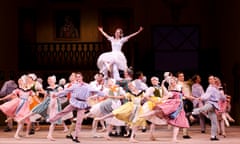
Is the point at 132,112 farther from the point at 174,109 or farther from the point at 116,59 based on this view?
the point at 116,59

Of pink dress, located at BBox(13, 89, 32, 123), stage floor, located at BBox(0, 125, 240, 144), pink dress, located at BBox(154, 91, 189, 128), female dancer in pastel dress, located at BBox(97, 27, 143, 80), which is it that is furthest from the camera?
female dancer in pastel dress, located at BBox(97, 27, 143, 80)

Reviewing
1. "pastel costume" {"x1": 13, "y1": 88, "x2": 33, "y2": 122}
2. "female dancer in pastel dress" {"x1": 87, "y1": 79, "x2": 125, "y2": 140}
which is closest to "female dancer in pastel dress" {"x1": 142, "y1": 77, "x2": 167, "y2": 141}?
"female dancer in pastel dress" {"x1": 87, "y1": 79, "x2": 125, "y2": 140}


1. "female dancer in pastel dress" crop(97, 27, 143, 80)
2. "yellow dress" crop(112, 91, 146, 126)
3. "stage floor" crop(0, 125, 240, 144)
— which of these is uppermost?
"female dancer in pastel dress" crop(97, 27, 143, 80)

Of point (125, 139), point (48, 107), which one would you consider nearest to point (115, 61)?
point (48, 107)

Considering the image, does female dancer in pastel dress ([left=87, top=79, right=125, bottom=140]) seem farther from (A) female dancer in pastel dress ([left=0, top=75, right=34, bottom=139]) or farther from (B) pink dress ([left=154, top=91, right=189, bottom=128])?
(A) female dancer in pastel dress ([left=0, top=75, right=34, bottom=139])

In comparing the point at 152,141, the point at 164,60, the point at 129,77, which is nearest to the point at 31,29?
the point at 164,60

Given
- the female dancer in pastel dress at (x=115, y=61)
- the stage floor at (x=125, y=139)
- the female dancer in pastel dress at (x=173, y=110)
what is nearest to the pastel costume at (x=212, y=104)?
the stage floor at (x=125, y=139)

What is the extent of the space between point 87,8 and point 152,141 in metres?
11.3

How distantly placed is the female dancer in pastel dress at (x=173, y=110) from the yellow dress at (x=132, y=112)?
0.26 m

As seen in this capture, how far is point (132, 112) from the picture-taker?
11.6m

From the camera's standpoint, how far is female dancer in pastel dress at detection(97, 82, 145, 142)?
11.5 m

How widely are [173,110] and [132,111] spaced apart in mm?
906

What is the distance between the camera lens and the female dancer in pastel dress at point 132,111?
11492mm

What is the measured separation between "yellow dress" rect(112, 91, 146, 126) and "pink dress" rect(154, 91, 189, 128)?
0.49 metres
